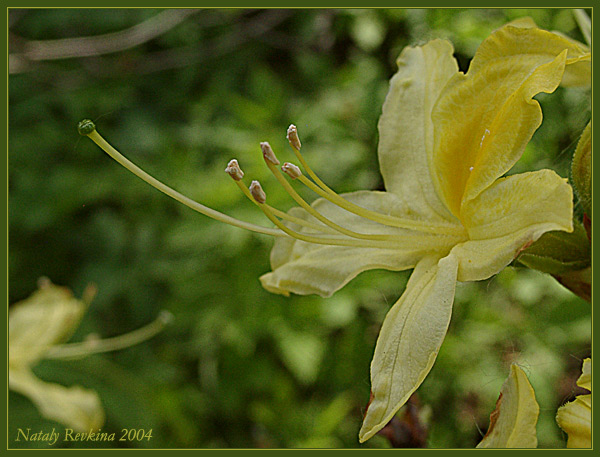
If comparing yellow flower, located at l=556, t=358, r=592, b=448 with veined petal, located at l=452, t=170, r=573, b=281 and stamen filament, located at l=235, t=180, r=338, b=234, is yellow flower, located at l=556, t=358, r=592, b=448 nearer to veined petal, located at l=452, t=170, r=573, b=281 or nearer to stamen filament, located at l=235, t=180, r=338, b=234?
veined petal, located at l=452, t=170, r=573, b=281

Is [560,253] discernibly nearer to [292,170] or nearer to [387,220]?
[387,220]

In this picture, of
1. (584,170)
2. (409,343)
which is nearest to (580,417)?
(409,343)

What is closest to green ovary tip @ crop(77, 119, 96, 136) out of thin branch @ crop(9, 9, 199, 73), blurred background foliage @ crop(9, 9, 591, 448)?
blurred background foliage @ crop(9, 9, 591, 448)

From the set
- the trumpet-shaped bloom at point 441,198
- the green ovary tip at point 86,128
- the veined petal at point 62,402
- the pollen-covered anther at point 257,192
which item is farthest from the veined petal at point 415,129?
the veined petal at point 62,402

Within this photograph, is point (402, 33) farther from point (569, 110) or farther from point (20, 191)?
point (20, 191)

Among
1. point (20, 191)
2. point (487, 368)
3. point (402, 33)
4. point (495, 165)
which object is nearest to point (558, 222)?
point (495, 165)
